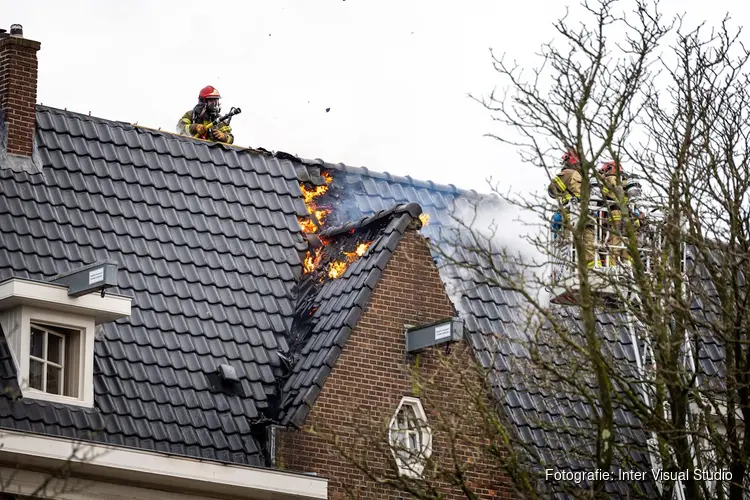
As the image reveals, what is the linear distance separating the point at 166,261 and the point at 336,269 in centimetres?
215

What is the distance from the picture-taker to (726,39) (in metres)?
17.4

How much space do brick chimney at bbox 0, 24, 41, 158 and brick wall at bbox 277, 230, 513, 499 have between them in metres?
4.65

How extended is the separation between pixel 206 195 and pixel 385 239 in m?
2.70

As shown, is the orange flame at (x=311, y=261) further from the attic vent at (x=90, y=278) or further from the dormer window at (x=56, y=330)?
the attic vent at (x=90, y=278)

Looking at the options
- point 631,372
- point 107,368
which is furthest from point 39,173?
point 631,372

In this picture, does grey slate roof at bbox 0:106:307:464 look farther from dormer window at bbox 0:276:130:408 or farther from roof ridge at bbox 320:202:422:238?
roof ridge at bbox 320:202:422:238

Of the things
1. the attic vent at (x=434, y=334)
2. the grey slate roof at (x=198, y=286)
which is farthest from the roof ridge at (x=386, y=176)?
the attic vent at (x=434, y=334)

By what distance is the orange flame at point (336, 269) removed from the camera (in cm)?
2156

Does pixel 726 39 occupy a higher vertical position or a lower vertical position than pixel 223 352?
higher

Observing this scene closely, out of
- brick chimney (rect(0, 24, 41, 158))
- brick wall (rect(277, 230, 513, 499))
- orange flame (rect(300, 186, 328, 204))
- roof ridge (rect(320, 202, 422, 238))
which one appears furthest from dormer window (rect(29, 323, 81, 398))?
orange flame (rect(300, 186, 328, 204))

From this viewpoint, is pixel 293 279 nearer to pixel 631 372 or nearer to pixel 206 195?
pixel 206 195

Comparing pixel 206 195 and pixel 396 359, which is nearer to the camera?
pixel 396 359

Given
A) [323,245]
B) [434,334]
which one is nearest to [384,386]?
[434,334]

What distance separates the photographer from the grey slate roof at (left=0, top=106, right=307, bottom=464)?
19016 millimetres
